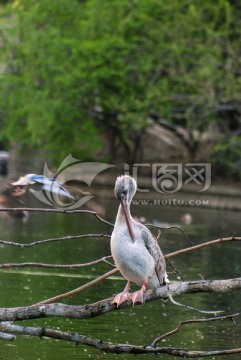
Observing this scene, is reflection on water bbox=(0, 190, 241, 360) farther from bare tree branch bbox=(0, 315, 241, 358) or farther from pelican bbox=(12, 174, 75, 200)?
bare tree branch bbox=(0, 315, 241, 358)

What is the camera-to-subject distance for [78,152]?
42.5 meters

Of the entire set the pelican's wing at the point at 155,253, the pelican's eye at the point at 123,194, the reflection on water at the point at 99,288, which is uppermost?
the pelican's eye at the point at 123,194

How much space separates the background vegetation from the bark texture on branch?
29.1m

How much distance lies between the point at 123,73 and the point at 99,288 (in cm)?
2496

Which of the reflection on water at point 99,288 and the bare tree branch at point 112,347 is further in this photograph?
the reflection on water at point 99,288

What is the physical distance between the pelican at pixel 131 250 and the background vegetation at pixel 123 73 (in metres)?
28.8

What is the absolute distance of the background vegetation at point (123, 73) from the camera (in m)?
38.6

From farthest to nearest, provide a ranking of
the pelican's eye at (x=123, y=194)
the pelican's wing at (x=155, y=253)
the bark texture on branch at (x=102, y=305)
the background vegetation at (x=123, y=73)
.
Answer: the background vegetation at (x=123, y=73)
the pelican's wing at (x=155, y=253)
the pelican's eye at (x=123, y=194)
the bark texture on branch at (x=102, y=305)

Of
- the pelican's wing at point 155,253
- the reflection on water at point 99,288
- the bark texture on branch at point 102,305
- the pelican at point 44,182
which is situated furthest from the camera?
the reflection on water at point 99,288

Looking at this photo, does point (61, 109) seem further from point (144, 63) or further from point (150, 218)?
point (150, 218)

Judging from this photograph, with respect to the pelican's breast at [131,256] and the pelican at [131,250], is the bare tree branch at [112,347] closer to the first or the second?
the pelican at [131,250]

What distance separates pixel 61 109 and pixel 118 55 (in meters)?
2.91

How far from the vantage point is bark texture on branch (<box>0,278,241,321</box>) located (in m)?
7.93

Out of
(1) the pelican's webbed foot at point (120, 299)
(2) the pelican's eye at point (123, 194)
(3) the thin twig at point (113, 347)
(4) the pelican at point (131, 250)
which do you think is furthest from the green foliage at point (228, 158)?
(1) the pelican's webbed foot at point (120, 299)
